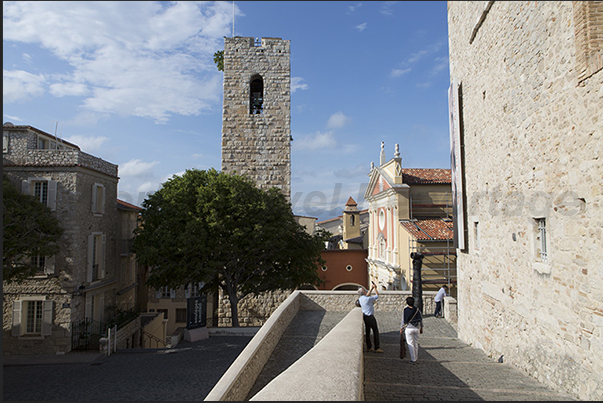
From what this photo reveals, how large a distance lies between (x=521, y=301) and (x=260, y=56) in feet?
64.5

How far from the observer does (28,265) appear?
1614cm

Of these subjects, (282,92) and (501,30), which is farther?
(282,92)

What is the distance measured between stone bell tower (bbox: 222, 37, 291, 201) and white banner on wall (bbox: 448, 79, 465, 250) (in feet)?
36.3

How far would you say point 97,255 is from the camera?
19.4 metres

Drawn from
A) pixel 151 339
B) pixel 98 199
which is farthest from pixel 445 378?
pixel 151 339

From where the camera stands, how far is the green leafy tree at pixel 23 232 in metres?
15.4

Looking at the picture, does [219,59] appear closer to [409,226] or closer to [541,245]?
[409,226]

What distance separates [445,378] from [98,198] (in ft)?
60.3

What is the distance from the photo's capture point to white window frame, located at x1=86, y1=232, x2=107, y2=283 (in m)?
18.3

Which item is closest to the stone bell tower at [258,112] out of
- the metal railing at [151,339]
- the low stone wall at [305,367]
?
the metal railing at [151,339]

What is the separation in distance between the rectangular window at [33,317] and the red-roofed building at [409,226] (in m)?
18.0

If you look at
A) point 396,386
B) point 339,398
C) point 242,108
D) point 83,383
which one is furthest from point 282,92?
point 339,398

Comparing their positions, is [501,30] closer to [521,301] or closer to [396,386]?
[521,301]

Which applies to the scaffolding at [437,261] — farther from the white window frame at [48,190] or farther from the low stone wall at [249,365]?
the white window frame at [48,190]
